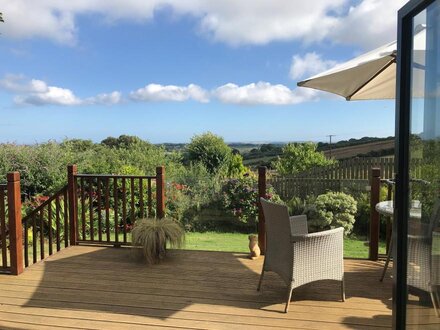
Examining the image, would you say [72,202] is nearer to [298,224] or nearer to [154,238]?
[154,238]

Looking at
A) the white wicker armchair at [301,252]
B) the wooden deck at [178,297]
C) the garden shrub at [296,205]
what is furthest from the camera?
the garden shrub at [296,205]

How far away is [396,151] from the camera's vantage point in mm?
2111

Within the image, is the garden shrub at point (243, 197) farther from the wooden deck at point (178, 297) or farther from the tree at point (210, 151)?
the wooden deck at point (178, 297)

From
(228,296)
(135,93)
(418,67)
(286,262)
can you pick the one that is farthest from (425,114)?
(135,93)

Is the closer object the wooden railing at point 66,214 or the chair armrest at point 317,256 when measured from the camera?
the chair armrest at point 317,256

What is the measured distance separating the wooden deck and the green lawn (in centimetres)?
138

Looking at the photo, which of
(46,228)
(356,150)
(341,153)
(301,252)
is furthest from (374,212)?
(341,153)

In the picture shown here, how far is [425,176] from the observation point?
5.93 ft

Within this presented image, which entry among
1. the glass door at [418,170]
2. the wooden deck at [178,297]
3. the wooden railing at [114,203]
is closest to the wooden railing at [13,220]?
the wooden deck at [178,297]

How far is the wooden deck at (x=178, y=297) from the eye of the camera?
2607 mm

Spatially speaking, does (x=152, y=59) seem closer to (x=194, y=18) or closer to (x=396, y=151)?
(x=194, y=18)

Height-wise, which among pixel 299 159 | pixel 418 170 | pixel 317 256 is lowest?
pixel 317 256

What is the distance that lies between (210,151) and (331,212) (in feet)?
16.5

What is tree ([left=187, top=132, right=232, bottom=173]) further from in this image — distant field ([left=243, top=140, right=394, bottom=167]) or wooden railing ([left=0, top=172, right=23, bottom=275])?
wooden railing ([left=0, top=172, right=23, bottom=275])
